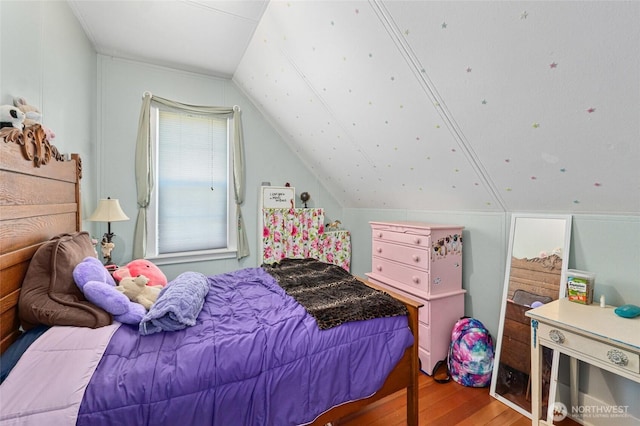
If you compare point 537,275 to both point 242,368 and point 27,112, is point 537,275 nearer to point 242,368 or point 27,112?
point 242,368

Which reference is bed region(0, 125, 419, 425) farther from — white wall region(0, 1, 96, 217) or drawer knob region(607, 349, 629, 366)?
drawer knob region(607, 349, 629, 366)

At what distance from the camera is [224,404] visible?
47.2 inches

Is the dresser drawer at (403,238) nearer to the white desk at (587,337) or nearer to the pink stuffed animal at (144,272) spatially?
the white desk at (587,337)

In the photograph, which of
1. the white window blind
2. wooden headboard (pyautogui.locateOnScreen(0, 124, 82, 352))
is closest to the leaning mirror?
wooden headboard (pyautogui.locateOnScreen(0, 124, 82, 352))

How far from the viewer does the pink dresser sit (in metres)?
2.27

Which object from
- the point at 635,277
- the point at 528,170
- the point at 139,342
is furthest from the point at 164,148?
the point at 635,277

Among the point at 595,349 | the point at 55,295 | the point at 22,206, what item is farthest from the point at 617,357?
the point at 22,206

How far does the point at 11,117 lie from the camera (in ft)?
4.40

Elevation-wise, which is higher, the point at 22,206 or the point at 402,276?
the point at 22,206

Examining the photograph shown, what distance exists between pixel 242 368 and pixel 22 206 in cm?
125

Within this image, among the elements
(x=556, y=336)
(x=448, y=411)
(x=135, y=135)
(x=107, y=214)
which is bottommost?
(x=448, y=411)

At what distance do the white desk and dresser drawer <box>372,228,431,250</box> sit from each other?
0.87 meters

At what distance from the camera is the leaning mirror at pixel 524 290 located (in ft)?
5.97

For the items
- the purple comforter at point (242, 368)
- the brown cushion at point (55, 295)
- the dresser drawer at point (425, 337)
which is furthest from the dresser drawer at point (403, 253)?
the brown cushion at point (55, 295)
